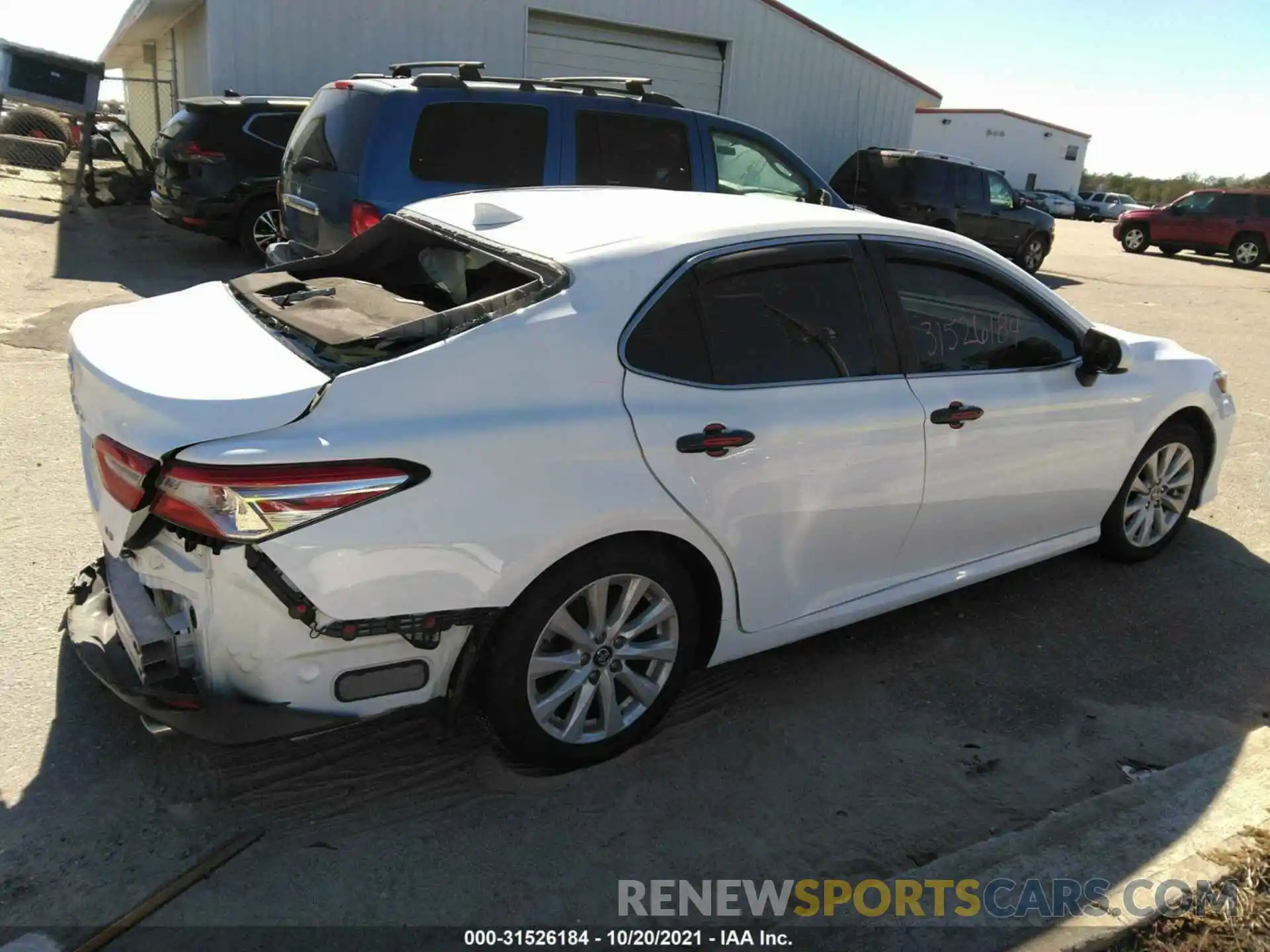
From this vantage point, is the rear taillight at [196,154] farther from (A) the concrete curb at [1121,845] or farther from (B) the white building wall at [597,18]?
(A) the concrete curb at [1121,845]

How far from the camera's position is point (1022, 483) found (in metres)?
3.81

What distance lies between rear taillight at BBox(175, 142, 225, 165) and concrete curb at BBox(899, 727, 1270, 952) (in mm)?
10338

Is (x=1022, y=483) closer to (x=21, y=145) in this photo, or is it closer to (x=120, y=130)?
(x=120, y=130)

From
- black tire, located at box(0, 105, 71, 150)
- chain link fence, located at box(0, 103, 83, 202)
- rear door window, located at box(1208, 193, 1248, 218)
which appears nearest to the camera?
chain link fence, located at box(0, 103, 83, 202)

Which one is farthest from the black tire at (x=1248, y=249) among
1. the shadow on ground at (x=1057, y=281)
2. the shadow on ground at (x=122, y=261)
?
the shadow on ground at (x=122, y=261)

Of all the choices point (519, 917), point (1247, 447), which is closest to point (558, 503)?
point (519, 917)

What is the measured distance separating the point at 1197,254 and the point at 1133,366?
25362 millimetres

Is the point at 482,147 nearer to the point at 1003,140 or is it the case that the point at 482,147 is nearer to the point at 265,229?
the point at 265,229

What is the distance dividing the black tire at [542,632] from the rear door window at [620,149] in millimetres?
5331

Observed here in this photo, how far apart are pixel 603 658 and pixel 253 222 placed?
944cm

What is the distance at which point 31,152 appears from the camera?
19797 mm

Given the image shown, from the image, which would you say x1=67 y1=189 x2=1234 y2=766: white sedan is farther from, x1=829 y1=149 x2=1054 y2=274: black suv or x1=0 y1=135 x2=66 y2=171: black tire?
x1=0 y1=135 x2=66 y2=171: black tire

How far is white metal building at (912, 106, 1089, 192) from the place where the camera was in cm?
5000

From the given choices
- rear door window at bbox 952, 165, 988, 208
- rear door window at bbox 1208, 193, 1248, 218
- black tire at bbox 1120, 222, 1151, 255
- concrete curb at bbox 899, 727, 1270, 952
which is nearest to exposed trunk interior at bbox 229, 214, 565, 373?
concrete curb at bbox 899, 727, 1270, 952
